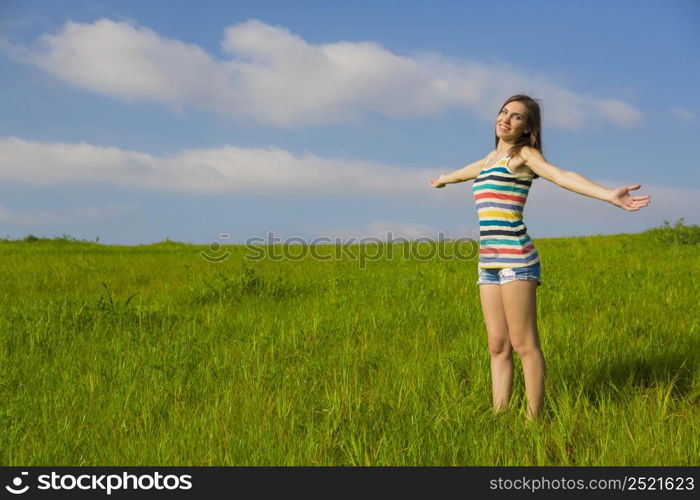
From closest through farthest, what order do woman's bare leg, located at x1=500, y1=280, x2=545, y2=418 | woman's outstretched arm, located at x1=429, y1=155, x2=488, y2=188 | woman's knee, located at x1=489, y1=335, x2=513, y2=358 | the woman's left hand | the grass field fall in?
the woman's left hand, the grass field, woman's bare leg, located at x1=500, y1=280, x2=545, y2=418, woman's knee, located at x1=489, y1=335, x2=513, y2=358, woman's outstretched arm, located at x1=429, y1=155, x2=488, y2=188

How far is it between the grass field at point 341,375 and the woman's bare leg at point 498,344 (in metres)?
0.10

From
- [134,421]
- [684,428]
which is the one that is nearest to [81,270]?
[134,421]

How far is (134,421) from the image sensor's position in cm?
430

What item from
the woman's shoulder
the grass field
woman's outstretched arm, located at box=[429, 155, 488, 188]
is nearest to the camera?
the grass field

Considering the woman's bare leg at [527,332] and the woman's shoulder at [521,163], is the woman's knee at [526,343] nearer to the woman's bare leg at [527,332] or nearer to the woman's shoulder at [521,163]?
the woman's bare leg at [527,332]

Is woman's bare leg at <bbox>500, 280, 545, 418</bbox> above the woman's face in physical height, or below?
below

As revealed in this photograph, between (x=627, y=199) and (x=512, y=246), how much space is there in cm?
71

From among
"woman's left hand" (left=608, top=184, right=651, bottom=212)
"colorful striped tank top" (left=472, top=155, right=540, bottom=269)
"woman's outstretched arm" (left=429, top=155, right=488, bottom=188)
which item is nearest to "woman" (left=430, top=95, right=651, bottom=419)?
"colorful striped tank top" (left=472, top=155, right=540, bottom=269)

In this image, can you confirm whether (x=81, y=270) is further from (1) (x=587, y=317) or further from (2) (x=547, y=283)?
(1) (x=587, y=317)

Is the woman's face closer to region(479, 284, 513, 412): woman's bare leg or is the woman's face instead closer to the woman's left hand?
the woman's left hand

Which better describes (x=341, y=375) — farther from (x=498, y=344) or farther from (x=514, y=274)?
(x=514, y=274)

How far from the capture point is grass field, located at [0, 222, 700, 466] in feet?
11.7

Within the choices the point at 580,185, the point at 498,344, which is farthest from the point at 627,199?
the point at 498,344

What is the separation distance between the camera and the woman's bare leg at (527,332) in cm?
368
